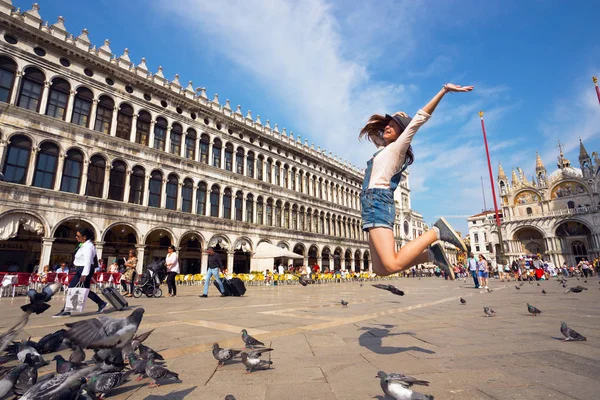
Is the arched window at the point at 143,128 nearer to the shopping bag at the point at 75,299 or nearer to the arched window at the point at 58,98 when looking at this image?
the arched window at the point at 58,98

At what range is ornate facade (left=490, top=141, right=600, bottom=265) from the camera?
49.1 m

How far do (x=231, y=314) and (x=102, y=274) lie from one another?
991 cm

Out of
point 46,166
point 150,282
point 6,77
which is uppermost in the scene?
point 6,77

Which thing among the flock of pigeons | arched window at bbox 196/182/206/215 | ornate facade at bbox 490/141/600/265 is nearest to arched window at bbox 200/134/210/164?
arched window at bbox 196/182/206/215

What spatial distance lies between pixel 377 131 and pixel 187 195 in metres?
21.8

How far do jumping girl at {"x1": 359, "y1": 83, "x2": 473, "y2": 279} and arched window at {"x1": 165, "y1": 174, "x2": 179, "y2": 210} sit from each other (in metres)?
21.4

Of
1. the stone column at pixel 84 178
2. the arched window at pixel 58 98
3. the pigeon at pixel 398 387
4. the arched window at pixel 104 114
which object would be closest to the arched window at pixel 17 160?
the arched window at pixel 58 98

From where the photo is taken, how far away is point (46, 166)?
1702cm

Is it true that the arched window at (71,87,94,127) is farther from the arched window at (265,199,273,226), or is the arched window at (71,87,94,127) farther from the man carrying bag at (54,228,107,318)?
the man carrying bag at (54,228,107,318)

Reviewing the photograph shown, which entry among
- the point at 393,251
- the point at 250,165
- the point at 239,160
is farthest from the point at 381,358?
the point at 250,165

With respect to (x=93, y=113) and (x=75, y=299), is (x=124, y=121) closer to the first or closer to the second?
(x=93, y=113)

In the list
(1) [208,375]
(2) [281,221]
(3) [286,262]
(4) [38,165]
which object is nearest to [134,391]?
(1) [208,375]

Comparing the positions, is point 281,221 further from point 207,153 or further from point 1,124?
Answer: point 1,124

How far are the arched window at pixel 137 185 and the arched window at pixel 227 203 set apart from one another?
6566mm
